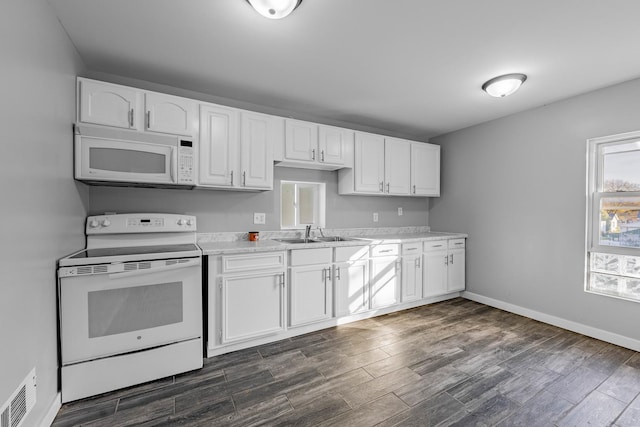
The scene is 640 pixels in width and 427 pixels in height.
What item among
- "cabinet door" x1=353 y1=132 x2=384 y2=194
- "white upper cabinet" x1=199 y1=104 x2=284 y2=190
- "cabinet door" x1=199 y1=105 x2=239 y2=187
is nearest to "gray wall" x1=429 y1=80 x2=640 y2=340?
"cabinet door" x1=353 y1=132 x2=384 y2=194

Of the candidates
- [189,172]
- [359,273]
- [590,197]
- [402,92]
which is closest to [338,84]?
[402,92]

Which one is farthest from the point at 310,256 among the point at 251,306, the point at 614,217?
the point at 614,217

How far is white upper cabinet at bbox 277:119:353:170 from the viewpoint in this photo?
306 centimetres

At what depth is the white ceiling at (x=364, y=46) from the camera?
176 centimetres

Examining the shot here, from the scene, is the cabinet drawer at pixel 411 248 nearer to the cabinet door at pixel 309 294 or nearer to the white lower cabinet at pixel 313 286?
the white lower cabinet at pixel 313 286

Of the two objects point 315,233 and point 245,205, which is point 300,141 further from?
point 315,233

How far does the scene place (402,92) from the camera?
2945 mm

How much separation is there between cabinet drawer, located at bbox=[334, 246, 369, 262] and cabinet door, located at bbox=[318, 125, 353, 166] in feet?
3.30

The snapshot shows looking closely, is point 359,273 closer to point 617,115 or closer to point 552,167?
point 552,167

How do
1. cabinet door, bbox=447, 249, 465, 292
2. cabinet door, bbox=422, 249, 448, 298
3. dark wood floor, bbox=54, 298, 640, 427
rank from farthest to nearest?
cabinet door, bbox=447, 249, 465, 292, cabinet door, bbox=422, 249, 448, 298, dark wood floor, bbox=54, 298, 640, 427

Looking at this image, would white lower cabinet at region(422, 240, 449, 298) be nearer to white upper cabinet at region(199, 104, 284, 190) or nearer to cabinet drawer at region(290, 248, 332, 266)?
cabinet drawer at region(290, 248, 332, 266)

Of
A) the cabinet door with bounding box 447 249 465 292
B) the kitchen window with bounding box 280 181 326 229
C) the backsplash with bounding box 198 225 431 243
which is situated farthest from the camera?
the cabinet door with bounding box 447 249 465 292

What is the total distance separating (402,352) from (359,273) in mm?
907

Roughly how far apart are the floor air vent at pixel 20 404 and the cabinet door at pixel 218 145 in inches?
64.9
